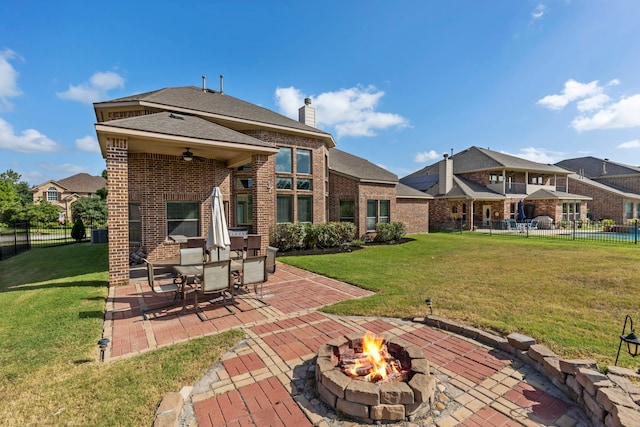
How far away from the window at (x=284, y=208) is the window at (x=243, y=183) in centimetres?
196

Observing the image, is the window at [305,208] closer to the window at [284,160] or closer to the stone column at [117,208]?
the window at [284,160]

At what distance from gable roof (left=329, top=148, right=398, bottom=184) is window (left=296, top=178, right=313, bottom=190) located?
285 cm

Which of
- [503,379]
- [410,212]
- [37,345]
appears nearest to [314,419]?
[503,379]

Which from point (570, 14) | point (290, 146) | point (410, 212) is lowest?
point (410, 212)

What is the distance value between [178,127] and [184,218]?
4.00 m

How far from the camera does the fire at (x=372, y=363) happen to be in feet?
9.53

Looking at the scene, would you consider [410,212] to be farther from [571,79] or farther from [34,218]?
[34,218]

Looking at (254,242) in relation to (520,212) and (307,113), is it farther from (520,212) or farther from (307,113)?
(520,212)

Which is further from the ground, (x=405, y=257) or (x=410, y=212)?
(x=410, y=212)

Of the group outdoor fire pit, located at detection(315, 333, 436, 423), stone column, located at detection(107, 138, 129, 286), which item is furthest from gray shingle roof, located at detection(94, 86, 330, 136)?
outdoor fire pit, located at detection(315, 333, 436, 423)

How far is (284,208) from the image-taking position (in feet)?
50.5

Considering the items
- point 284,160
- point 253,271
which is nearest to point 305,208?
point 284,160

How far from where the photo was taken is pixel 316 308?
5613 mm

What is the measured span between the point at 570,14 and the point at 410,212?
47.3 ft
